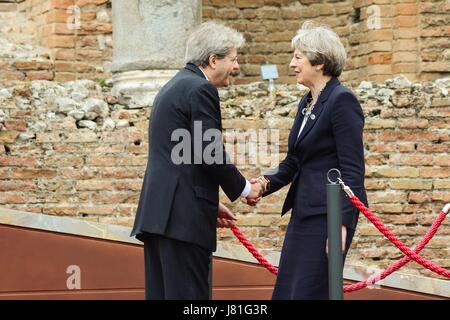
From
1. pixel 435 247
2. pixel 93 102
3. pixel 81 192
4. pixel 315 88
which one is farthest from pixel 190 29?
pixel 315 88

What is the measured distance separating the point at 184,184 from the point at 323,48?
3.24 feet

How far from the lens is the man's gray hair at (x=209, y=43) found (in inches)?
232

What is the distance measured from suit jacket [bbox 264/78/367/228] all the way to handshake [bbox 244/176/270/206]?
227 millimetres

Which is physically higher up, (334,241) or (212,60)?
(212,60)

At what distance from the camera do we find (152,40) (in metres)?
10.9

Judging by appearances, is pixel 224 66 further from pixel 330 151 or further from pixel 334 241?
pixel 334 241

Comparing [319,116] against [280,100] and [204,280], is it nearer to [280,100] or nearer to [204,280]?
[204,280]

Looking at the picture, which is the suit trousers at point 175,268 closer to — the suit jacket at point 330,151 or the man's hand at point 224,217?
the man's hand at point 224,217

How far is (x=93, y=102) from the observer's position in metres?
10.1

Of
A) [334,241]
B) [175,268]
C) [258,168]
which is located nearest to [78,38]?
[258,168]

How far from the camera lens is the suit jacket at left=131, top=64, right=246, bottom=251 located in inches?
225

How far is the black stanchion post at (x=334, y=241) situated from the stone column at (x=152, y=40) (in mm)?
5350

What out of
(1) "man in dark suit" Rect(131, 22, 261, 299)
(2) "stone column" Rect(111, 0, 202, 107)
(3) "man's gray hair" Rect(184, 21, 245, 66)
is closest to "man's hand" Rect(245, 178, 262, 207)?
(1) "man in dark suit" Rect(131, 22, 261, 299)

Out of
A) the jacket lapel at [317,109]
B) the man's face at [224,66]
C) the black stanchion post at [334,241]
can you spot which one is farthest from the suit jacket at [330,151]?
the man's face at [224,66]
